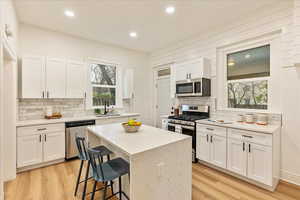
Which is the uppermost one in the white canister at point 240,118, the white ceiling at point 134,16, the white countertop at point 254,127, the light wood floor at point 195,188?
the white ceiling at point 134,16

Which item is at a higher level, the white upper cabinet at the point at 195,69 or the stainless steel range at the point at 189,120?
the white upper cabinet at the point at 195,69

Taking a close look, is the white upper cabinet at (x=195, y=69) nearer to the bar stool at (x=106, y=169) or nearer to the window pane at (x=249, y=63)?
the window pane at (x=249, y=63)

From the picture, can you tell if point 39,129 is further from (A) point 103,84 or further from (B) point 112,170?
(B) point 112,170

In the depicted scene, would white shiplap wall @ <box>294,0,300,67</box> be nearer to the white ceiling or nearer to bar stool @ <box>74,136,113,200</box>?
the white ceiling

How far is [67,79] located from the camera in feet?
11.6

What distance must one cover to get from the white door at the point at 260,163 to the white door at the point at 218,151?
0.40 meters

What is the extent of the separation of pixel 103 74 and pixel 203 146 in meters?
3.39

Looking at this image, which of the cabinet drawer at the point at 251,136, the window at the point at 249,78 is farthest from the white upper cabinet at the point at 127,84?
the cabinet drawer at the point at 251,136

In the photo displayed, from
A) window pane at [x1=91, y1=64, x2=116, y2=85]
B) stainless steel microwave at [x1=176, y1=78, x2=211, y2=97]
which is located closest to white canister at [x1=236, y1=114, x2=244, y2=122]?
stainless steel microwave at [x1=176, y1=78, x2=211, y2=97]

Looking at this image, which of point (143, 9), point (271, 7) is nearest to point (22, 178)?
point (143, 9)

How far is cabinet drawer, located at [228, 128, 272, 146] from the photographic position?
2199 millimetres

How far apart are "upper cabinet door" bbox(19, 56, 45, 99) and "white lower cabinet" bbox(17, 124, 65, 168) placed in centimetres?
75

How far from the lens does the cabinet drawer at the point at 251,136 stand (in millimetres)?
2199

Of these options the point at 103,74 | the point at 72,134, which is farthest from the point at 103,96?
the point at 72,134
